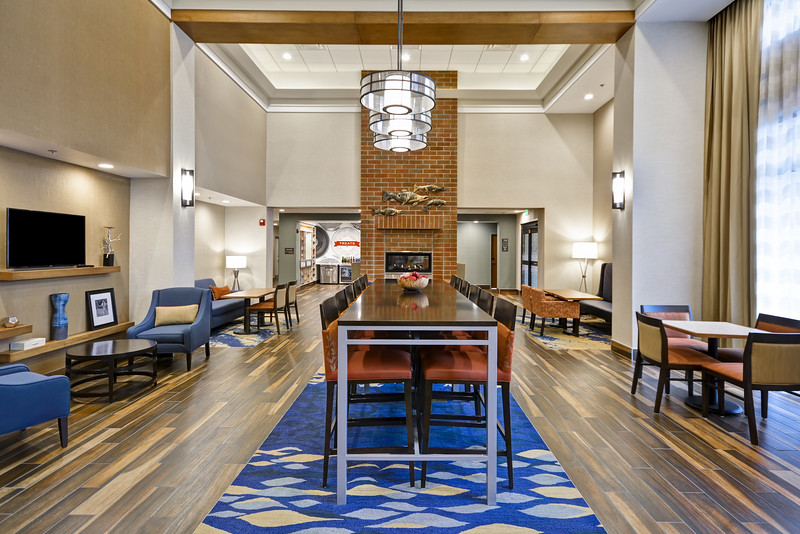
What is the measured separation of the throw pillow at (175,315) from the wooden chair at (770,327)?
5307 mm

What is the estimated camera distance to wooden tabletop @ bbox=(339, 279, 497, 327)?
7.33ft

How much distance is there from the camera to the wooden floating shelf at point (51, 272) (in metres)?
3.53

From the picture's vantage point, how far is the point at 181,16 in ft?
16.6

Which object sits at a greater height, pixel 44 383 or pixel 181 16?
pixel 181 16

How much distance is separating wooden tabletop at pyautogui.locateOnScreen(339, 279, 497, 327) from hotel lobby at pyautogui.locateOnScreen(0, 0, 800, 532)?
1.04m

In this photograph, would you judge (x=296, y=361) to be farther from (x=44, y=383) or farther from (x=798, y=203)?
(x=798, y=203)

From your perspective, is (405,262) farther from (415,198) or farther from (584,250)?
(584,250)

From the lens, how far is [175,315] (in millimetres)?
4852

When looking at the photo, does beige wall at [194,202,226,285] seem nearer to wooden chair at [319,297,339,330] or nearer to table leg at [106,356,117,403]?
table leg at [106,356,117,403]

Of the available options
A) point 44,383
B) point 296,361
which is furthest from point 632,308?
point 44,383

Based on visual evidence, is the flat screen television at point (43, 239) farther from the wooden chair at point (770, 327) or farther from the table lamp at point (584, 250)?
the table lamp at point (584, 250)

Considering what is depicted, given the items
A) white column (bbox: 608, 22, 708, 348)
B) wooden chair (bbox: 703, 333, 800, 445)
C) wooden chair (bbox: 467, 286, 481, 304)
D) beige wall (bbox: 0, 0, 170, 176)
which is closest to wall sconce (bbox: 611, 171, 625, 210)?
white column (bbox: 608, 22, 708, 348)

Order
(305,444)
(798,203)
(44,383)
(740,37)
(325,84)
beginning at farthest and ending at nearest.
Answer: (325,84) → (740,37) → (798,203) → (305,444) → (44,383)

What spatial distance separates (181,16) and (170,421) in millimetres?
4642
